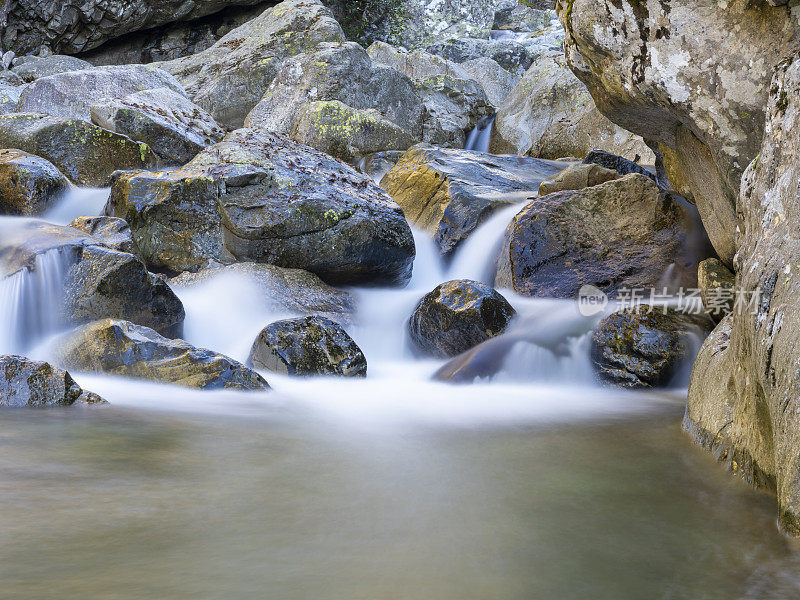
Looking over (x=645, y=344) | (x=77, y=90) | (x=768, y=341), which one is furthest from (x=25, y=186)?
(x=768, y=341)

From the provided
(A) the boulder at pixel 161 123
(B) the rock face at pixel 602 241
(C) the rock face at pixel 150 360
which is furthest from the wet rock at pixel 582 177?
(A) the boulder at pixel 161 123

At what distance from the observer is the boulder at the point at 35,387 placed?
435cm

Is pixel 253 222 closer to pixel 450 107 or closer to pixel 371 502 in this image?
pixel 371 502

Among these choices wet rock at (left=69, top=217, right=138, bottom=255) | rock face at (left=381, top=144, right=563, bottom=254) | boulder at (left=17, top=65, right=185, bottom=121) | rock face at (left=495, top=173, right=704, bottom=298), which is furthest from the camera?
boulder at (left=17, top=65, right=185, bottom=121)

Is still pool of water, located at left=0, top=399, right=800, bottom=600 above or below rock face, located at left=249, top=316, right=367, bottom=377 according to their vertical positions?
above

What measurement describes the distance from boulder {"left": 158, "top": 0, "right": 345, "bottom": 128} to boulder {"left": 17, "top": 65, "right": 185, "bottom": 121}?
6.27 ft

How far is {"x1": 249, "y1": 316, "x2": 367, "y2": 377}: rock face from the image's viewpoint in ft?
19.9

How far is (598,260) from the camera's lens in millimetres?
7848

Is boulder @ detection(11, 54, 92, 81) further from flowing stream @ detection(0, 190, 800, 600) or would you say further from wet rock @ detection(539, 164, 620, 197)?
flowing stream @ detection(0, 190, 800, 600)

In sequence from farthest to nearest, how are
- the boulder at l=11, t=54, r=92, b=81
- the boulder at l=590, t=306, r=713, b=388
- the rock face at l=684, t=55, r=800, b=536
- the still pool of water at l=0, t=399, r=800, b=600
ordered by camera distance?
the boulder at l=11, t=54, r=92, b=81 → the boulder at l=590, t=306, r=713, b=388 → the rock face at l=684, t=55, r=800, b=536 → the still pool of water at l=0, t=399, r=800, b=600

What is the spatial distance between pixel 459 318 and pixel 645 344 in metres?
1.75

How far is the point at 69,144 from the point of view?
1049 centimetres

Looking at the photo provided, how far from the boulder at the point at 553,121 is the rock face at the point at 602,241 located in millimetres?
4491

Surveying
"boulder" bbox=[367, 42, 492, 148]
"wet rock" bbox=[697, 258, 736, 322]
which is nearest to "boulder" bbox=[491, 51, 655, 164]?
"boulder" bbox=[367, 42, 492, 148]
